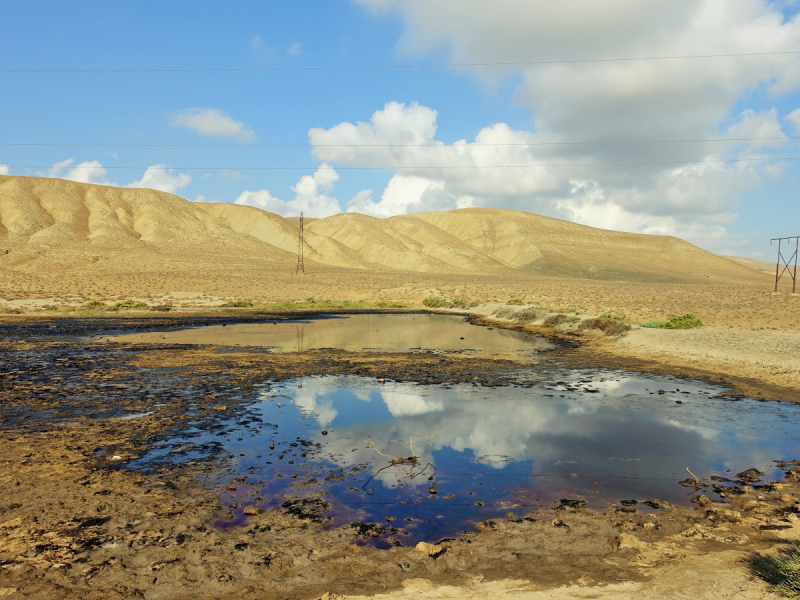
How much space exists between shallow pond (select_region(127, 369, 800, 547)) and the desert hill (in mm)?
69932

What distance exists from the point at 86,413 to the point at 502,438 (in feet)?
27.1

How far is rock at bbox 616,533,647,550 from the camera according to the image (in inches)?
228

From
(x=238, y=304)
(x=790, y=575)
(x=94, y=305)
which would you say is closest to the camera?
(x=790, y=575)

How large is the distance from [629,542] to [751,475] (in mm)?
3484

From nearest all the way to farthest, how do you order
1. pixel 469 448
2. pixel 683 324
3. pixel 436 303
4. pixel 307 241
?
pixel 469 448, pixel 683 324, pixel 436 303, pixel 307 241

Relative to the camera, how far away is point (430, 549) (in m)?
5.62

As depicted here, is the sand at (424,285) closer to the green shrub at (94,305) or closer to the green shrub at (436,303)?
the green shrub at (94,305)

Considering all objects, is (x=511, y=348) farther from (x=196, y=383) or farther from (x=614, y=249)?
(x=614, y=249)

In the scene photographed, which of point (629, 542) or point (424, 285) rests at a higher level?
point (424, 285)

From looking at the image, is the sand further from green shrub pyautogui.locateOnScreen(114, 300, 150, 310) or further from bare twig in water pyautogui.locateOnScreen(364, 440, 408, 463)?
green shrub pyautogui.locateOnScreen(114, 300, 150, 310)

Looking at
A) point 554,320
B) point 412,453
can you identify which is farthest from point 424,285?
point 412,453

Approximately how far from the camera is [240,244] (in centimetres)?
11506

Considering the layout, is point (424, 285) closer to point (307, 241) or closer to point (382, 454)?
point (382, 454)

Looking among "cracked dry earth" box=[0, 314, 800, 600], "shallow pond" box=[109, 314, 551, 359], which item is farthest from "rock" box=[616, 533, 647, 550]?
"shallow pond" box=[109, 314, 551, 359]
